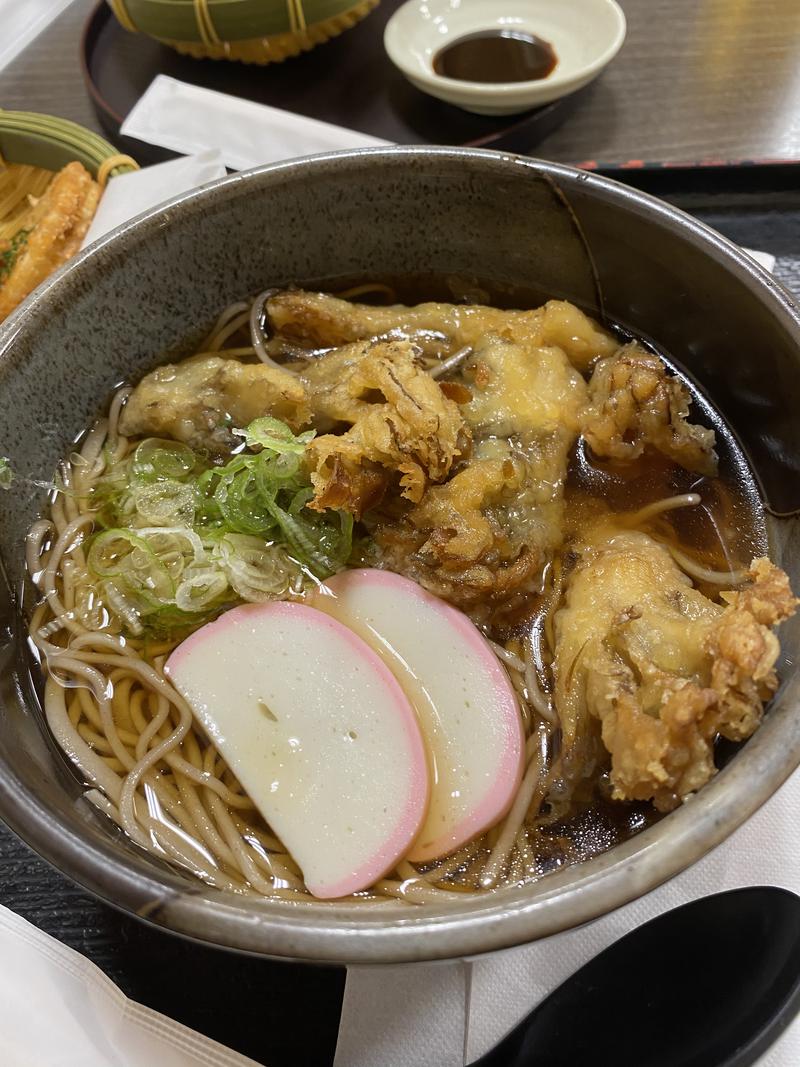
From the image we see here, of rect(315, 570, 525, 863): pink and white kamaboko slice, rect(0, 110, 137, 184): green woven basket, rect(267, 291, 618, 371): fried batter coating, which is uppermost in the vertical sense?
rect(0, 110, 137, 184): green woven basket

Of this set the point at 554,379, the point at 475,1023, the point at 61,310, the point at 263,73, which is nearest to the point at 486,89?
the point at 263,73

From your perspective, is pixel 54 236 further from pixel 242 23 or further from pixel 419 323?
pixel 419 323

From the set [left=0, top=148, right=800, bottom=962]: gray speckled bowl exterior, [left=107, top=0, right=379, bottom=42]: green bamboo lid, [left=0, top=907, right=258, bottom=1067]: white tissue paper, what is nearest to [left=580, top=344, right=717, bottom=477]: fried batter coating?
[left=0, top=148, right=800, bottom=962]: gray speckled bowl exterior

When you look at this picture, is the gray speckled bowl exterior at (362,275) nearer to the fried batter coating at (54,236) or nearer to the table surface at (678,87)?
the fried batter coating at (54,236)

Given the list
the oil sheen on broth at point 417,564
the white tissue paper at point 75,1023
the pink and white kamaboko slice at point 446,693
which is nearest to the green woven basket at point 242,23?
the oil sheen on broth at point 417,564

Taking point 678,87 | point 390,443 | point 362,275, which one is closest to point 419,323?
point 362,275

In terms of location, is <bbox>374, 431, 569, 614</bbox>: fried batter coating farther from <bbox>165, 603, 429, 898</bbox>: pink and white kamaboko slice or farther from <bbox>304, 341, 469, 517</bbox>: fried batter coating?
<bbox>165, 603, 429, 898</bbox>: pink and white kamaboko slice
